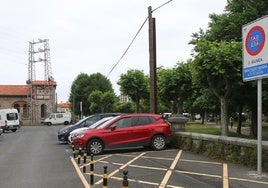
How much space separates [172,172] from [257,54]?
3657mm

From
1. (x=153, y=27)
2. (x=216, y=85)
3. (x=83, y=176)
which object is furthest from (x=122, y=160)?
(x=153, y=27)

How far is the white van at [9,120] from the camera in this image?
48.3 m

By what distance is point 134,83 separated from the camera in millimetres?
38094

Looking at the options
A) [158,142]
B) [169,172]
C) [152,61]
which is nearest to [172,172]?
[169,172]

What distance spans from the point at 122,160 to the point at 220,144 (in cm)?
320

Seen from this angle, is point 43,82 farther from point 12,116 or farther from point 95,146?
point 95,146

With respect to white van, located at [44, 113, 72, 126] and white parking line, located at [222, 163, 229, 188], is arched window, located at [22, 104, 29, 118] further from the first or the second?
white parking line, located at [222, 163, 229, 188]

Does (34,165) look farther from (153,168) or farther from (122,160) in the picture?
(153,168)

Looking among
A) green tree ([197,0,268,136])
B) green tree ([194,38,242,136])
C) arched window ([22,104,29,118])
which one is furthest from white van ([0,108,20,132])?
arched window ([22,104,29,118])

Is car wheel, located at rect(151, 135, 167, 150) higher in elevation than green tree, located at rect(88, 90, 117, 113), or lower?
lower

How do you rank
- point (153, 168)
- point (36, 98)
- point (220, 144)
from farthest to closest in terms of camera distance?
point (36, 98) < point (220, 144) < point (153, 168)

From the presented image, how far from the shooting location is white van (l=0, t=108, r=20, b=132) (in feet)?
159

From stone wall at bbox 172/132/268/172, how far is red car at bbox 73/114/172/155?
0.87 meters

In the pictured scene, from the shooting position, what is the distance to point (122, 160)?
15070 mm
